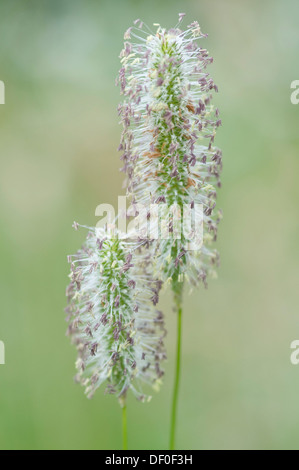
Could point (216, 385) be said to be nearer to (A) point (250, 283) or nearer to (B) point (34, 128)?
(A) point (250, 283)

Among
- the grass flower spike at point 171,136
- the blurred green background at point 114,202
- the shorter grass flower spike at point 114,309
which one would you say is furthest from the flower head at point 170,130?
the blurred green background at point 114,202

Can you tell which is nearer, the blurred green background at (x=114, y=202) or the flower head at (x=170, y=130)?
the flower head at (x=170, y=130)

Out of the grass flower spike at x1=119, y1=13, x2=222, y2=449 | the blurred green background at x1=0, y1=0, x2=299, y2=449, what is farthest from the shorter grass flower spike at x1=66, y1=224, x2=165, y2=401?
the blurred green background at x1=0, y1=0, x2=299, y2=449

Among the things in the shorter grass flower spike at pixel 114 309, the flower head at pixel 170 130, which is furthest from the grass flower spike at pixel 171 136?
the shorter grass flower spike at pixel 114 309

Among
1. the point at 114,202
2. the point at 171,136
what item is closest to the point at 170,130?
the point at 171,136

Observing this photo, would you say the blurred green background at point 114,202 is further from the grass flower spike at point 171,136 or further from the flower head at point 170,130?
the flower head at point 170,130

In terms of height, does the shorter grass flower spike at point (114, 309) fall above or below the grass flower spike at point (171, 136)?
below

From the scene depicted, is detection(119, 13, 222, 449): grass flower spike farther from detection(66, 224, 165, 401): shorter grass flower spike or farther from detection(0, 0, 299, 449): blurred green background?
detection(0, 0, 299, 449): blurred green background

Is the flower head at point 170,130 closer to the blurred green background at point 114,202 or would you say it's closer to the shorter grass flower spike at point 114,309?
the shorter grass flower spike at point 114,309
